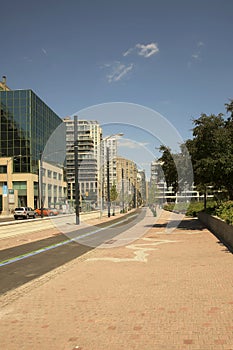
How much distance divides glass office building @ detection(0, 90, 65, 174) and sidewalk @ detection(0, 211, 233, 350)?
58.9 m

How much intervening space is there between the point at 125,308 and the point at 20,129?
6489 cm

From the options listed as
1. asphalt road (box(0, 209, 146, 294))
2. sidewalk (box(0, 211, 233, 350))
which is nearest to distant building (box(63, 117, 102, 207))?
asphalt road (box(0, 209, 146, 294))

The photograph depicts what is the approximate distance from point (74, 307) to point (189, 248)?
327 inches

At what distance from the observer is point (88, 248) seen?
15.3 meters

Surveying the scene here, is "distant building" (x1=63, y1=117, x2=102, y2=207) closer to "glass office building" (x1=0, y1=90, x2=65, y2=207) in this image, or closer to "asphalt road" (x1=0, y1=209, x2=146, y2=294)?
"glass office building" (x1=0, y1=90, x2=65, y2=207)

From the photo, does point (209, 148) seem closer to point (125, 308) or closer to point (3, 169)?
point (125, 308)

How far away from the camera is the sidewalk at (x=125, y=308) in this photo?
5000 mm

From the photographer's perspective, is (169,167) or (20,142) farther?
(20,142)

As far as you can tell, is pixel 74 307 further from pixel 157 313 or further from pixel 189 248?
pixel 189 248

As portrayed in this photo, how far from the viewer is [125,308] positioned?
644 centimetres

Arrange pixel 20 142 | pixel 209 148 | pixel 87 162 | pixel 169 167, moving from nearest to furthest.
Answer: pixel 209 148 → pixel 169 167 → pixel 20 142 → pixel 87 162

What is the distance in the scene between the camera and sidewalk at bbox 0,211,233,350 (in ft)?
16.4

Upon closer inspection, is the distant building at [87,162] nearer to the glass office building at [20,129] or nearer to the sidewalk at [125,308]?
the glass office building at [20,129]

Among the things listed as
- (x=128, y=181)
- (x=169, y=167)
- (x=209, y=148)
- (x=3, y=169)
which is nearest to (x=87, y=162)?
(x=128, y=181)
